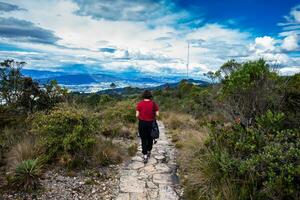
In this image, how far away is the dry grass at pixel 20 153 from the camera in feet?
19.6

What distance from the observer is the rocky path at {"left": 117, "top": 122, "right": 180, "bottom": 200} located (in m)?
5.15

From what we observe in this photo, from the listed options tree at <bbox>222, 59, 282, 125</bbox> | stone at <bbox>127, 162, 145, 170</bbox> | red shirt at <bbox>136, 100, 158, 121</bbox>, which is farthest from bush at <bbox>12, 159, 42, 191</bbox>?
tree at <bbox>222, 59, 282, 125</bbox>

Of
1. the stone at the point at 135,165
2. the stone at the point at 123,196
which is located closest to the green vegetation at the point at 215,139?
the stone at the point at 135,165

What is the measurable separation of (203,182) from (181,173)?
4.50 ft

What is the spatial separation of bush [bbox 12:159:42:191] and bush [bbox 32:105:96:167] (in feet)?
3.38

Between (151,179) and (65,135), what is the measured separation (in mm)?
2297

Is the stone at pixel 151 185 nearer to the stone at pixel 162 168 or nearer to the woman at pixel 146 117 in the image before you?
the stone at pixel 162 168

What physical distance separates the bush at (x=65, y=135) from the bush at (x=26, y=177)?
40.5 inches

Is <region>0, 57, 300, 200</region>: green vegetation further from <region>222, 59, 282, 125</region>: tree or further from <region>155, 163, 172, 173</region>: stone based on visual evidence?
<region>155, 163, 172, 173</region>: stone

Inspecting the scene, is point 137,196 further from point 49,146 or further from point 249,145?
point 49,146

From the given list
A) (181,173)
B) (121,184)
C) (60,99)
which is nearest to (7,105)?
(60,99)

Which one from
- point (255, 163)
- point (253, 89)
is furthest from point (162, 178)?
point (253, 89)

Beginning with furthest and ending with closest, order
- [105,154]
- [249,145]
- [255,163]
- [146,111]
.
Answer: [146,111], [105,154], [249,145], [255,163]

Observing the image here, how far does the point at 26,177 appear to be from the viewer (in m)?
5.08
